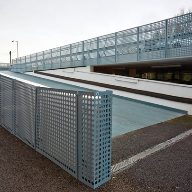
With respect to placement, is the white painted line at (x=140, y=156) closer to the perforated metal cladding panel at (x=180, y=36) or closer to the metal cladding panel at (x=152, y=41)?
the perforated metal cladding panel at (x=180, y=36)

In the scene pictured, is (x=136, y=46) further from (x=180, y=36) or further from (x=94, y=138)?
(x=94, y=138)

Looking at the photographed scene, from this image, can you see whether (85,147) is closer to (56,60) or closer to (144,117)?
(144,117)

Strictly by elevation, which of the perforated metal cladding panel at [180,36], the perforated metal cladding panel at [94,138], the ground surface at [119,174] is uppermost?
the perforated metal cladding panel at [180,36]

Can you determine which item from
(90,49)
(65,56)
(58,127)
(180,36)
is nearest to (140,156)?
(58,127)

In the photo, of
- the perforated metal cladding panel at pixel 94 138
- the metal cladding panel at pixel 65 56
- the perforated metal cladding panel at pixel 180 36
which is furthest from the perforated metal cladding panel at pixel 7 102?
the metal cladding panel at pixel 65 56

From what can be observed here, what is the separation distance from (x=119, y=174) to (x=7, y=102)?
14.7ft

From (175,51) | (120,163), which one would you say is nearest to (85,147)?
(120,163)

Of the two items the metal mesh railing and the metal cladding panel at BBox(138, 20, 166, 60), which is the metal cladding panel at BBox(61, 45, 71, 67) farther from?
the metal mesh railing

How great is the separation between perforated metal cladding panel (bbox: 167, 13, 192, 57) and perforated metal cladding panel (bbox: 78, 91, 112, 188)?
9.80 m

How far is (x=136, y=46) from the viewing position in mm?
14227

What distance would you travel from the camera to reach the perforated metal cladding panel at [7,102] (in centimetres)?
565

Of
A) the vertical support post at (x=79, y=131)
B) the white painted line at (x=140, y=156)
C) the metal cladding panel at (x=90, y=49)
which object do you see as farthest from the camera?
the metal cladding panel at (x=90, y=49)

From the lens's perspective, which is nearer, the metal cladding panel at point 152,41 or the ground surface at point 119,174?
the ground surface at point 119,174

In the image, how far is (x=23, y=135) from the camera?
16.0 ft
